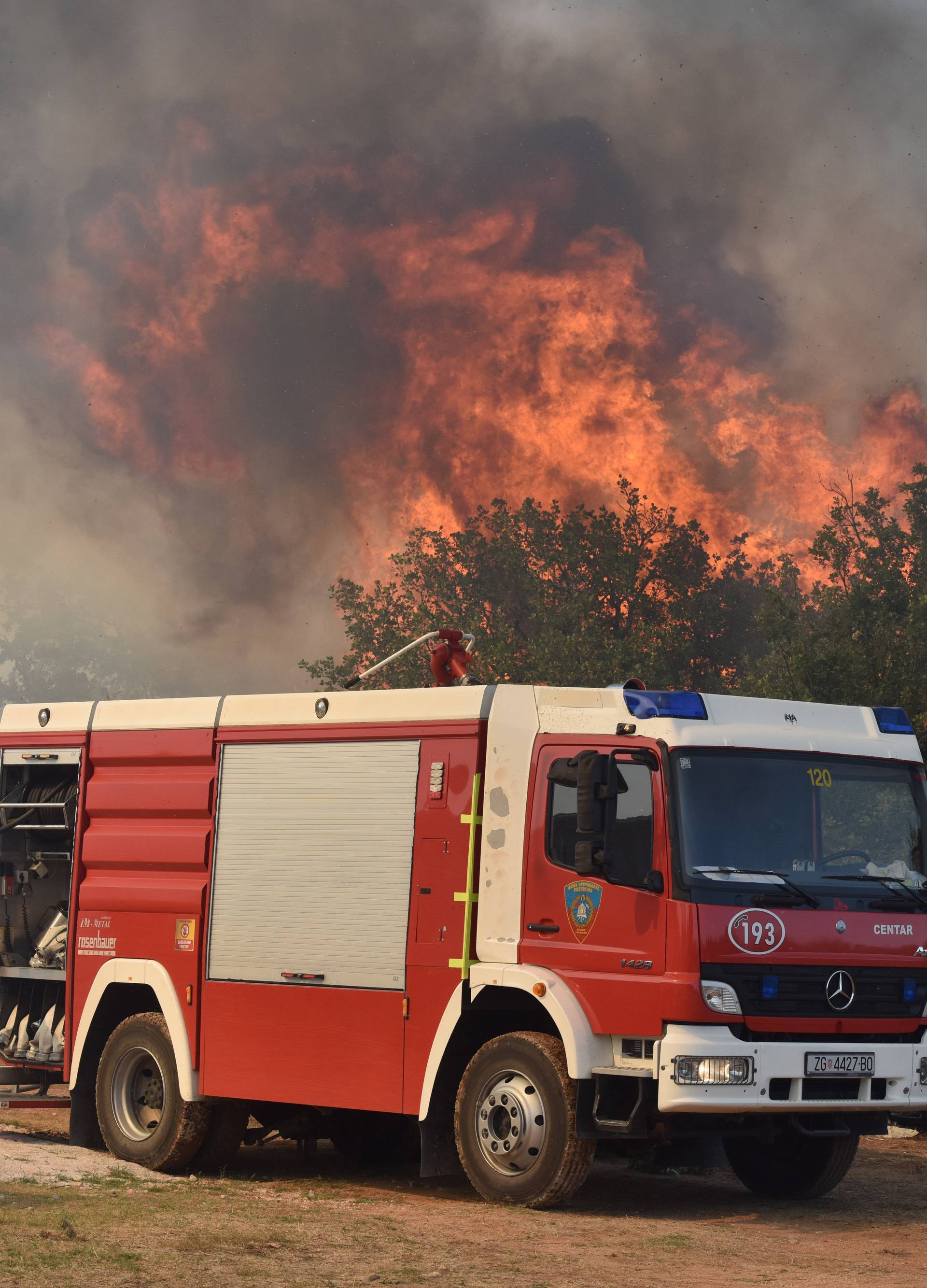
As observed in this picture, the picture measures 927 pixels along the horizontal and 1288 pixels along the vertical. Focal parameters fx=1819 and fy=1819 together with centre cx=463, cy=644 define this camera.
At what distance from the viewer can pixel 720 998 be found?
1055 cm

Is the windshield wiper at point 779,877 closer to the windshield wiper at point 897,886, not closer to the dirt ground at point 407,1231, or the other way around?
the windshield wiper at point 897,886

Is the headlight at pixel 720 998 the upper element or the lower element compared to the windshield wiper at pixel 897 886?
lower

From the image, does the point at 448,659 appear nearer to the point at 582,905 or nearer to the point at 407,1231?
the point at 582,905

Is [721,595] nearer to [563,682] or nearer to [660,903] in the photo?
[563,682]

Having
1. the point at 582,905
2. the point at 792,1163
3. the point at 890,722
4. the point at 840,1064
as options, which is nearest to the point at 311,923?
the point at 582,905

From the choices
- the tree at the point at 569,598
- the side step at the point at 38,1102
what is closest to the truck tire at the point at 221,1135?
the side step at the point at 38,1102

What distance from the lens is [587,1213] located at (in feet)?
37.2

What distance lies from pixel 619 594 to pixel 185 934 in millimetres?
56427

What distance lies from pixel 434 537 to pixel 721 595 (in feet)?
39.0

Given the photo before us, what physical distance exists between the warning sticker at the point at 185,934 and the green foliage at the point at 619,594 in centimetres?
3673

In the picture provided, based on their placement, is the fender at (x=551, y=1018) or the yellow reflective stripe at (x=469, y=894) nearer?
the fender at (x=551, y=1018)

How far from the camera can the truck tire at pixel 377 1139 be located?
13.7 meters

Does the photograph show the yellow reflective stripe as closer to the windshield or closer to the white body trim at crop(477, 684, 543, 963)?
the white body trim at crop(477, 684, 543, 963)

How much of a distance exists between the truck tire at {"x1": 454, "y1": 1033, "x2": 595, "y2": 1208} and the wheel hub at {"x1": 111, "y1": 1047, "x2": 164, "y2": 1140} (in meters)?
2.98
